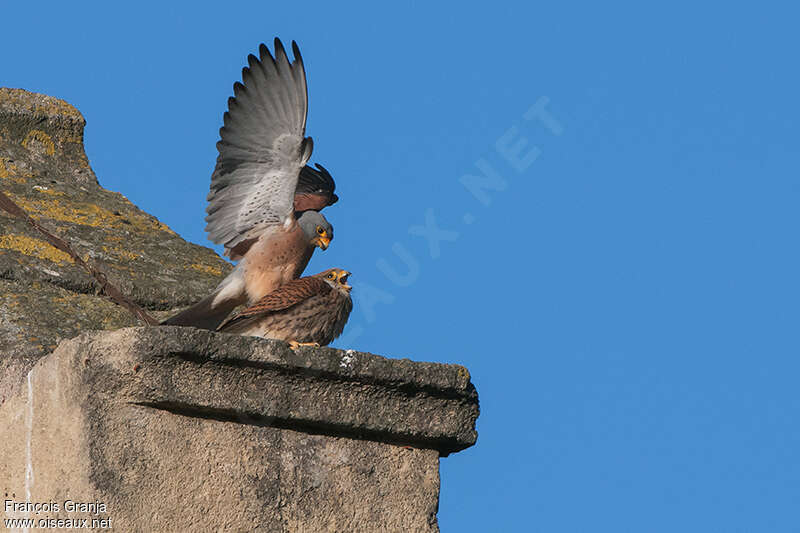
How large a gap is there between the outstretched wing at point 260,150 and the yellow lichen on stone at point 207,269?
48 centimetres

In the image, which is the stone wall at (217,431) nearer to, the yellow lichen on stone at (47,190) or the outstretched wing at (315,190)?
the yellow lichen on stone at (47,190)

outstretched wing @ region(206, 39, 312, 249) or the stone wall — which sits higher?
outstretched wing @ region(206, 39, 312, 249)

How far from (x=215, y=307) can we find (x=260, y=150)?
3.50 feet

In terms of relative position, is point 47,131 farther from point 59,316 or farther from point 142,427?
point 142,427

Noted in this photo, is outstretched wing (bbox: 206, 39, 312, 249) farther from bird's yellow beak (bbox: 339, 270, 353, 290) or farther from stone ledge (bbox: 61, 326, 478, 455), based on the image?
stone ledge (bbox: 61, 326, 478, 455)

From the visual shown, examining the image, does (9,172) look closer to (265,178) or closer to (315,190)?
(265,178)

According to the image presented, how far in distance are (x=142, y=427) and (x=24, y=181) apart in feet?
7.41

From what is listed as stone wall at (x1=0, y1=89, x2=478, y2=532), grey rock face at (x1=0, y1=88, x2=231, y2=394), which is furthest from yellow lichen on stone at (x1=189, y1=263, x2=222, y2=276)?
stone wall at (x1=0, y1=89, x2=478, y2=532)

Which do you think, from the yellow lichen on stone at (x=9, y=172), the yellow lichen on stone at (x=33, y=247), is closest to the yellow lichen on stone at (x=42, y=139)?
the yellow lichen on stone at (x=9, y=172)

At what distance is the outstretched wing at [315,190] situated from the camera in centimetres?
579

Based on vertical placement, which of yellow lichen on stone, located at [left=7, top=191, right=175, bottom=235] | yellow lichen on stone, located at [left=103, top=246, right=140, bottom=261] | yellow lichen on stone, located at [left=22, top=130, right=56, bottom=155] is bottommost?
yellow lichen on stone, located at [left=103, top=246, right=140, bottom=261]

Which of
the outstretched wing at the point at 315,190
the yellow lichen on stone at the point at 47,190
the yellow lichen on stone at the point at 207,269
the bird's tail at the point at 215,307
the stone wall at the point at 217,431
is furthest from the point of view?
the outstretched wing at the point at 315,190

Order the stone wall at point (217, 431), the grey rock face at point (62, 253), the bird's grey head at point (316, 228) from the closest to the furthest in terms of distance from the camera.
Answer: the stone wall at point (217, 431)
the grey rock face at point (62, 253)
the bird's grey head at point (316, 228)

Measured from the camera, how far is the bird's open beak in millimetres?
5246
